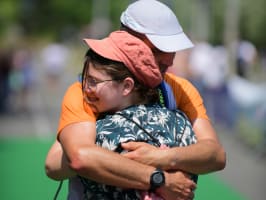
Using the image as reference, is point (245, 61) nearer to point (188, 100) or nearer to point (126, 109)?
point (188, 100)

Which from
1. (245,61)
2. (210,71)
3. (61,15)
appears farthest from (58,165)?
(61,15)

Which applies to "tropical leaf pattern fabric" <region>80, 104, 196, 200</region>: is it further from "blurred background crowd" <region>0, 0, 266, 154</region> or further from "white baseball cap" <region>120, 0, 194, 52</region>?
"blurred background crowd" <region>0, 0, 266, 154</region>

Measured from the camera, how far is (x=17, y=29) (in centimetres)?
8819

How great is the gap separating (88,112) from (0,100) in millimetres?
20680

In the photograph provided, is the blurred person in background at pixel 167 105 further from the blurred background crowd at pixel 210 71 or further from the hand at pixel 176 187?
the blurred background crowd at pixel 210 71

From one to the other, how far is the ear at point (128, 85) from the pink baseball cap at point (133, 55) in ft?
Result: 0.10

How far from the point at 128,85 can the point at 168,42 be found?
0.79ft

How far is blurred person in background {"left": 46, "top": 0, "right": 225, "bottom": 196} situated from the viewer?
3.06 meters

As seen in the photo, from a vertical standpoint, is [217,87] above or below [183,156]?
below

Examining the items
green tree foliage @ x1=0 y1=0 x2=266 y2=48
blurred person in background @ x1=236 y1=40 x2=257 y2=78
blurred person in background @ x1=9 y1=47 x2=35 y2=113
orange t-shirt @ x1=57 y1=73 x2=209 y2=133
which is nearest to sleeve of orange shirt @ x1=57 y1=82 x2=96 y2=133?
orange t-shirt @ x1=57 y1=73 x2=209 y2=133

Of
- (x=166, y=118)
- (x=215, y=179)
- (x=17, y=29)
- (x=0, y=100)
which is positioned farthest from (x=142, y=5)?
(x=17, y=29)

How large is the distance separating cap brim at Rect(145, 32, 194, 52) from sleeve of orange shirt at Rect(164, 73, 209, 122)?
0.25 meters

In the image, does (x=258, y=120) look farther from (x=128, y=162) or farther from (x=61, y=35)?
(x=61, y=35)

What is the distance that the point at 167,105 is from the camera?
3.28m
